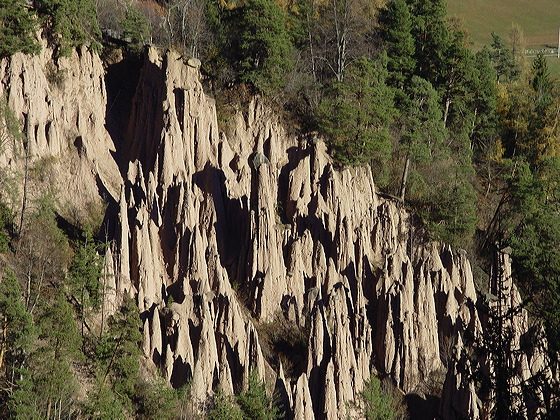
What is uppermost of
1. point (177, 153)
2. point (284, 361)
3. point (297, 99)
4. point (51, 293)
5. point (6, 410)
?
point (297, 99)

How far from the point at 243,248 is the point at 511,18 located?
75642 millimetres

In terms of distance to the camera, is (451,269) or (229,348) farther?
(451,269)

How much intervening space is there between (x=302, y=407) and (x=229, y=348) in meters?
3.71

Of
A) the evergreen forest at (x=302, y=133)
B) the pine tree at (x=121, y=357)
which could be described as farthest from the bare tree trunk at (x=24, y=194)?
the pine tree at (x=121, y=357)

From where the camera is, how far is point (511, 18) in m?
95.6

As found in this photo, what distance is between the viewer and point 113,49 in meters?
38.2

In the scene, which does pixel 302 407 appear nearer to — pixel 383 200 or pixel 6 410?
pixel 6 410

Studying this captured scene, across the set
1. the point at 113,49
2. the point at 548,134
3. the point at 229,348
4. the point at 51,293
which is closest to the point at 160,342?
the point at 229,348

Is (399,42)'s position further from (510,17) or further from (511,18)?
(510,17)

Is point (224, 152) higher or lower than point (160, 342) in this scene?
higher

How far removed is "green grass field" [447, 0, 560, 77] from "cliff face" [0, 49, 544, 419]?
57455 mm

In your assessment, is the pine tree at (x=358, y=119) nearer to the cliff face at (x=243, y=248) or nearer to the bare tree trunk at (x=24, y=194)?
the cliff face at (x=243, y=248)

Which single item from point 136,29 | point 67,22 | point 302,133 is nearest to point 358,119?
point 302,133

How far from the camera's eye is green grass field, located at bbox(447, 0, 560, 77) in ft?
296
